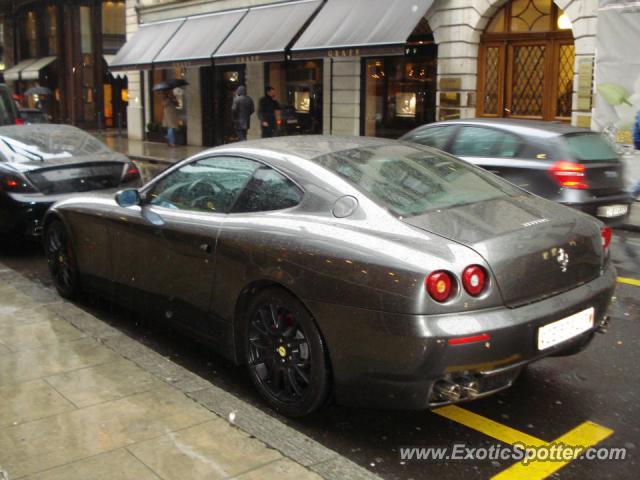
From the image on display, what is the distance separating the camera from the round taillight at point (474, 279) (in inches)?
138

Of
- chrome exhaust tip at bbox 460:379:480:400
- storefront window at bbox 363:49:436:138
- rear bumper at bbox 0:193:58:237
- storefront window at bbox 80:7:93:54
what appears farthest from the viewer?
storefront window at bbox 80:7:93:54

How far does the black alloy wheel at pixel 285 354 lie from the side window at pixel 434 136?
18.5ft

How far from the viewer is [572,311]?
3.86 meters

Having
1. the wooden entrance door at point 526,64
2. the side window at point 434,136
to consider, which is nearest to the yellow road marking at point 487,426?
the side window at point 434,136

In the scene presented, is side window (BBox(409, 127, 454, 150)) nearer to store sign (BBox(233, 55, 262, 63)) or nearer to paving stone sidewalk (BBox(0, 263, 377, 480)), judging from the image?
→ paving stone sidewalk (BBox(0, 263, 377, 480))

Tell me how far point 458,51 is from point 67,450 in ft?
49.7

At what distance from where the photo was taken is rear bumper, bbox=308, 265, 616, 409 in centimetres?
344

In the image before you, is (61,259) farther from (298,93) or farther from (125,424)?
(298,93)

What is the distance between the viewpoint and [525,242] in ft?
12.3

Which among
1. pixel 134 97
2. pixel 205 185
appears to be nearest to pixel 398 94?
pixel 134 97

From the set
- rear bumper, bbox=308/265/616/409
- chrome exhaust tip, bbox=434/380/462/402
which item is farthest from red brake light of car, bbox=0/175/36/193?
chrome exhaust tip, bbox=434/380/462/402

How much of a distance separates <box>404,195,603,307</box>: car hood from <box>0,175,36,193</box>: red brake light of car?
5755mm

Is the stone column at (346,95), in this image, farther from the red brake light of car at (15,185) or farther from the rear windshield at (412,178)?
the rear windshield at (412,178)

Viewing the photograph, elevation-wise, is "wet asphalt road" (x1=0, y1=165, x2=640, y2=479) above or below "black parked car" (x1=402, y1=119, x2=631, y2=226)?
below
